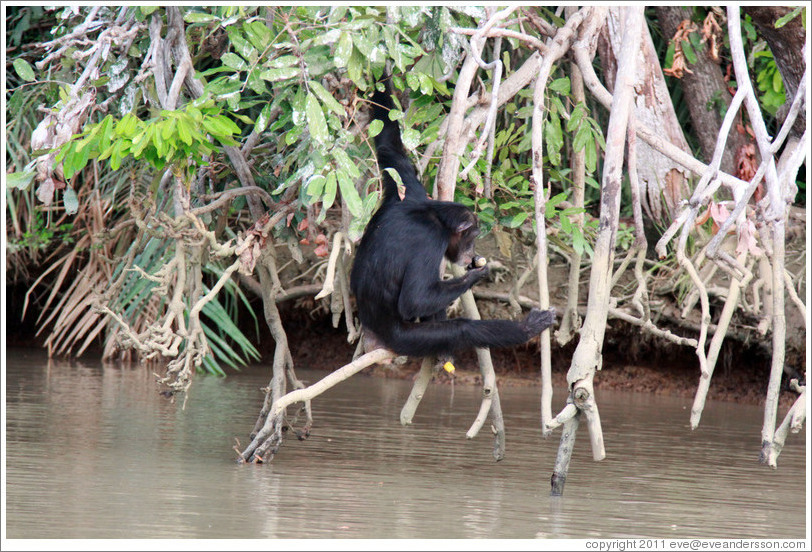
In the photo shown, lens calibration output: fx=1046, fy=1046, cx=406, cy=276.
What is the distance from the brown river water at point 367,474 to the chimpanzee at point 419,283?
724 mm

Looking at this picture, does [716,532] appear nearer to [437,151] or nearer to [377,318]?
[377,318]

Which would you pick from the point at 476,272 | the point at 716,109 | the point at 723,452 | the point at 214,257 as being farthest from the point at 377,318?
the point at 716,109

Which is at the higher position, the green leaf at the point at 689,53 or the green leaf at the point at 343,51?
the green leaf at the point at 689,53

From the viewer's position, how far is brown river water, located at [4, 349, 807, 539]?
4207 mm

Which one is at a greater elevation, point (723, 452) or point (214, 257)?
point (214, 257)

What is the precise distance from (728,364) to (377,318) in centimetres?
530

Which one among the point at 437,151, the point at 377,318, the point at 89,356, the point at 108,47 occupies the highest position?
the point at 108,47

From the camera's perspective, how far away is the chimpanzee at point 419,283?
15.6 feet

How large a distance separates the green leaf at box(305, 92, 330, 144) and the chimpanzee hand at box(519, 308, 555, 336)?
1.21 metres

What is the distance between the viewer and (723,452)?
21.4ft

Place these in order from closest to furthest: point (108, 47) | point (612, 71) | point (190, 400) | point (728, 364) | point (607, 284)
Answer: point (607, 284)
point (108, 47)
point (612, 71)
point (190, 400)
point (728, 364)

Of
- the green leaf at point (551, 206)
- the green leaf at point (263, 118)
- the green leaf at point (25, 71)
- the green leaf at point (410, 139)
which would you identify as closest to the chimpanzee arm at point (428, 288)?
the green leaf at point (410, 139)

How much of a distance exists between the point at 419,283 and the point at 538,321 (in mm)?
565

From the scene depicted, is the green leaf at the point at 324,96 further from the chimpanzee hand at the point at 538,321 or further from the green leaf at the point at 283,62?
the chimpanzee hand at the point at 538,321
